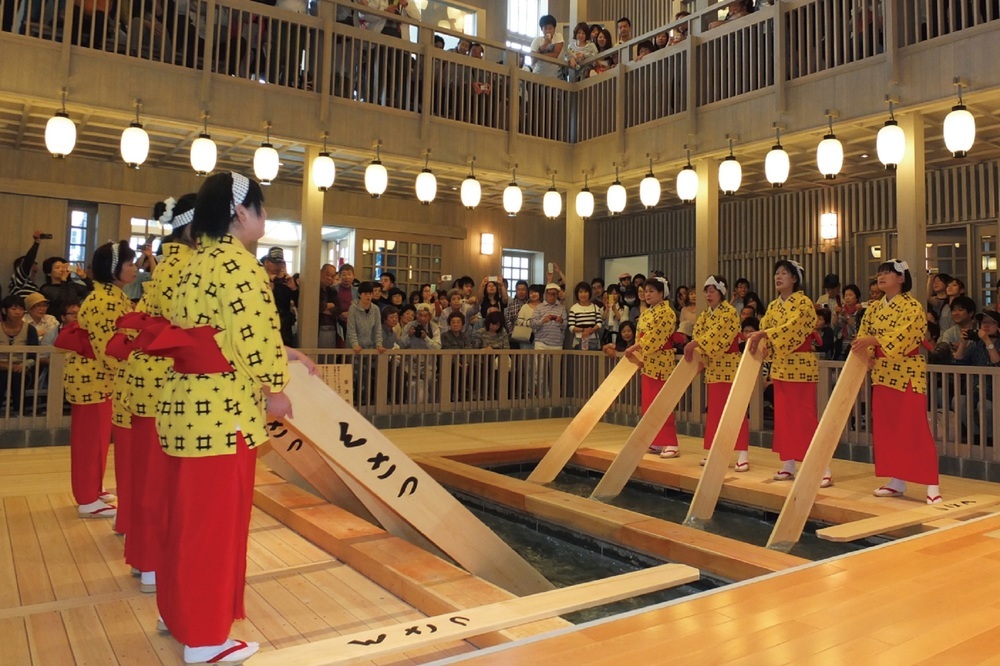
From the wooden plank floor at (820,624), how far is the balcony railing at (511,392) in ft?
10.3

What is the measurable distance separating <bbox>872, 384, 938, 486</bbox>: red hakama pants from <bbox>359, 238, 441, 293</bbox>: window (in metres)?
7.72

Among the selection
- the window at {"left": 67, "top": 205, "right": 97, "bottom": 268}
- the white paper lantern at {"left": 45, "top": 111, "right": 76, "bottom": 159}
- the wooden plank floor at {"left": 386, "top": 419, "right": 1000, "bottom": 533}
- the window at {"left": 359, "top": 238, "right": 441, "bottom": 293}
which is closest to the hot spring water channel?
the wooden plank floor at {"left": 386, "top": 419, "right": 1000, "bottom": 533}

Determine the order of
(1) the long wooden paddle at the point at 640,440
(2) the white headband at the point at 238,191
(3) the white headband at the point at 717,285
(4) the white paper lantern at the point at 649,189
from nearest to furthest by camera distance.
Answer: (2) the white headband at the point at 238,191, (1) the long wooden paddle at the point at 640,440, (3) the white headband at the point at 717,285, (4) the white paper lantern at the point at 649,189

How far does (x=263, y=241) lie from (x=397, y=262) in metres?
2.00

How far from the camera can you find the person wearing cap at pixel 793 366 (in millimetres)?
5504

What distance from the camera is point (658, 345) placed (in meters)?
6.48

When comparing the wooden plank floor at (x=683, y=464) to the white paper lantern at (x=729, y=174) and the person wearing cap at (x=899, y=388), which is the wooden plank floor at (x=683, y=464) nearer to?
the person wearing cap at (x=899, y=388)

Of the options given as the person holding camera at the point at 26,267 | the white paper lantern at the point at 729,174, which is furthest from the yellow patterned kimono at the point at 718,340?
the person holding camera at the point at 26,267

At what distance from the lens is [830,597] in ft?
8.86

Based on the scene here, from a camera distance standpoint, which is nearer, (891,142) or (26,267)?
(891,142)

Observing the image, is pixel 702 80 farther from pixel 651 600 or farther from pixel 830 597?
pixel 830 597

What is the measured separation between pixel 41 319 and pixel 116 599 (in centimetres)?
495

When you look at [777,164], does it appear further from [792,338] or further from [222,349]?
[222,349]

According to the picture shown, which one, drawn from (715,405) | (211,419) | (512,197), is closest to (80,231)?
(512,197)
